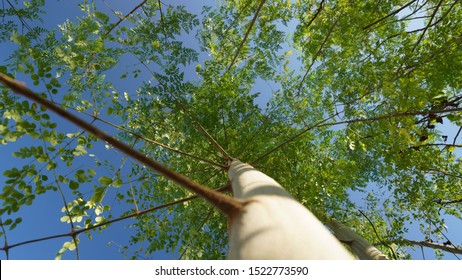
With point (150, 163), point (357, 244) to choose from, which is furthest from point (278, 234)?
point (357, 244)

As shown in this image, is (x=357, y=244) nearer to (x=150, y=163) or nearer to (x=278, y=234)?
(x=278, y=234)

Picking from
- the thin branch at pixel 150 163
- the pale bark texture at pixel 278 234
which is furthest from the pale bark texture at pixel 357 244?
the thin branch at pixel 150 163

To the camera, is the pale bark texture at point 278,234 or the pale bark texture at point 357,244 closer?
the pale bark texture at point 278,234

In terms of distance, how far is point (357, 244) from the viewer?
313 cm

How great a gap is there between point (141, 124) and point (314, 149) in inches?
119

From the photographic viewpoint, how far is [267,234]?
0.76 m

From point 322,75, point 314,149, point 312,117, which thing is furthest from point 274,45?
point 314,149

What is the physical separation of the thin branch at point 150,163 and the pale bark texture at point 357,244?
240 centimetres

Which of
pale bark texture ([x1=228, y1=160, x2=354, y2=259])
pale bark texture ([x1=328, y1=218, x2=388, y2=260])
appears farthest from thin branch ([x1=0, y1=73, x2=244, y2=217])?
pale bark texture ([x1=328, y1=218, x2=388, y2=260])

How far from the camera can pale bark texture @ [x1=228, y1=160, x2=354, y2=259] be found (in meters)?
0.72

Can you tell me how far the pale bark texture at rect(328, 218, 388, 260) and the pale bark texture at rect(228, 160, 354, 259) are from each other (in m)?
2.26

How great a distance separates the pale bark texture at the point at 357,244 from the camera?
275 cm

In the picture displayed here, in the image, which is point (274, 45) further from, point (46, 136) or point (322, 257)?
point (322, 257)

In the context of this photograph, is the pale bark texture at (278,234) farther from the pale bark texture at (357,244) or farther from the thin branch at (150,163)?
the pale bark texture at (357,244)
